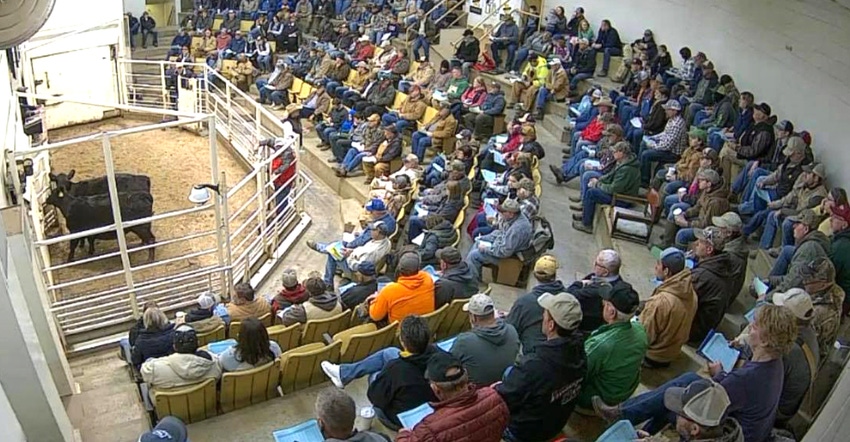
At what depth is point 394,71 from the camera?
504 inches

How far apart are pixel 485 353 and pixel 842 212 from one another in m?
3.84

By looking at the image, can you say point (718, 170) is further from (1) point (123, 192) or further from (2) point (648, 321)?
(1) point (123, 192)

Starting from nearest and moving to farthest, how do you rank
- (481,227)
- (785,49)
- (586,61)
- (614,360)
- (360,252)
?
(614,360) → (360,252) → (481,227) → (785,49) → (586,61)

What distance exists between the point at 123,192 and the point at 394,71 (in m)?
5.78

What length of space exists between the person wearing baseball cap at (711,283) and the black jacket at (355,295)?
2474 mm

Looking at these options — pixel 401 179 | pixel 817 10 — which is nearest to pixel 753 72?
pixel 817 10

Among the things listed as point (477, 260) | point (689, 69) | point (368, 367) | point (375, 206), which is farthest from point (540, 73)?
point (368, 367)

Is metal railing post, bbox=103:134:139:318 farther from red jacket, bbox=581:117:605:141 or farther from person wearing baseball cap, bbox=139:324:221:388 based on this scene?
red jacket, bbox=581:117:605:141

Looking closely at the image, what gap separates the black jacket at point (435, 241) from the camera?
22.3 ft

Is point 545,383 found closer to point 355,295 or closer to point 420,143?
point 355,295

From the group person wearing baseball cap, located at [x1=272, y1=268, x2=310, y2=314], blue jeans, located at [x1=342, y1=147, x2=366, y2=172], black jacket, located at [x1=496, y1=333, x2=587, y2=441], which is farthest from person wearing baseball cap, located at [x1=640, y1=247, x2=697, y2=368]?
blue jeans, located at [x1=342, y1=147, x2=366, y2=172]

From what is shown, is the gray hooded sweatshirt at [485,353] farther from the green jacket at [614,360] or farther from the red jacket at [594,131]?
the red jacket at [594,131]

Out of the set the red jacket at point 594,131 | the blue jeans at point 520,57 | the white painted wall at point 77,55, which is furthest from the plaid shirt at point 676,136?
the white painted wall at point 77,55

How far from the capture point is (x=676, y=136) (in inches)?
335
